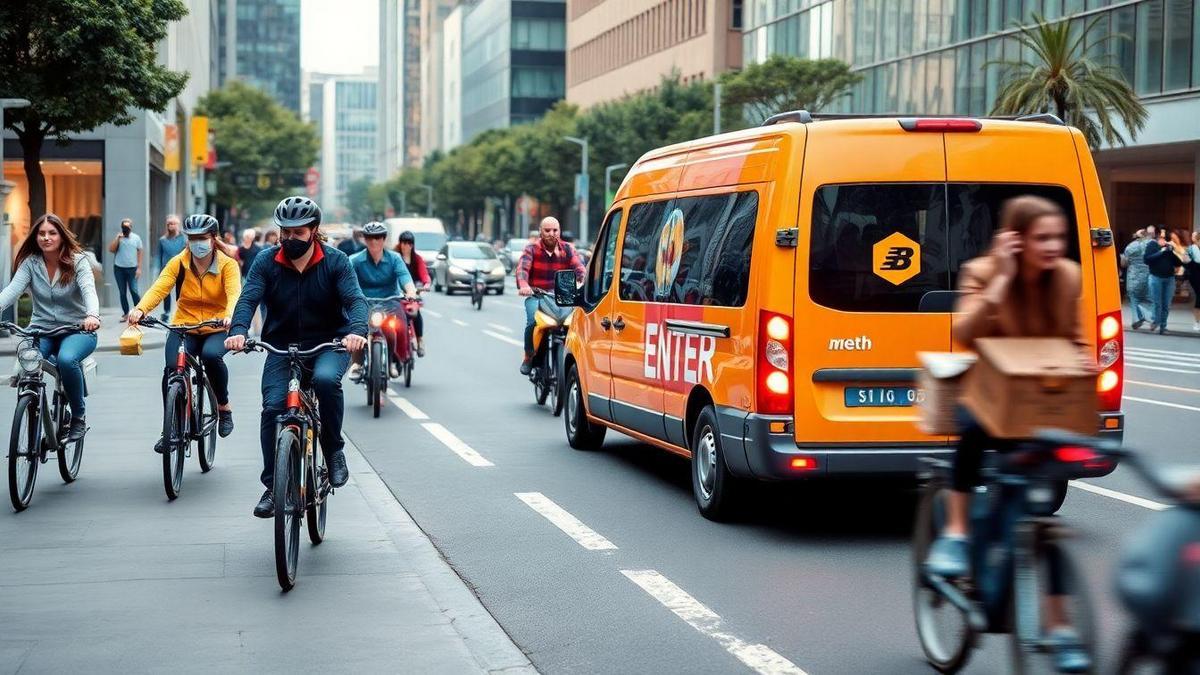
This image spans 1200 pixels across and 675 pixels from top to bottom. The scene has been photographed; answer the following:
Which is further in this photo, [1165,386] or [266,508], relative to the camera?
[1165,386]

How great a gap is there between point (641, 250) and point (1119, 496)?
3279 mm

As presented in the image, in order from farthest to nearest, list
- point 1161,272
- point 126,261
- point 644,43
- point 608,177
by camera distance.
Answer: point 644,43 < point 608,177 < point 1161,272 < point 126,261

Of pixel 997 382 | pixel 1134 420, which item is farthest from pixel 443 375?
pixel 997 382

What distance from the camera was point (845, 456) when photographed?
840 cm

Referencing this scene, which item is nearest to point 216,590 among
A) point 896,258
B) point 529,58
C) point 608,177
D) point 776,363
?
point 776,363

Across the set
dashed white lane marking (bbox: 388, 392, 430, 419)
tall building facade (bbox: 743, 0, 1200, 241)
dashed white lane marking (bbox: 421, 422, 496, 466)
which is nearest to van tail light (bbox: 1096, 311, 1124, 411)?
dashed white lane marking (bbox: 421, 422, 496, 466)

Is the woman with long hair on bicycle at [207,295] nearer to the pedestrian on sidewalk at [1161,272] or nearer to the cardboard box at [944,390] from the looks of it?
the cardboard box at [944,390]

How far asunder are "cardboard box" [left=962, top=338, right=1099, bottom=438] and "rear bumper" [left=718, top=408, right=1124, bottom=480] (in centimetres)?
322

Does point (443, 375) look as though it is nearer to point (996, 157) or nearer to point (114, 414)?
point (114, 414)

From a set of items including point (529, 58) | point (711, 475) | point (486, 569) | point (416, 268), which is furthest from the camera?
point (529, 58)

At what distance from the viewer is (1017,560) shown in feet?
16.5

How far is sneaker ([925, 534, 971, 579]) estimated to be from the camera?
215 inches

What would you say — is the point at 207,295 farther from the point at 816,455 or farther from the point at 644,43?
the point at 644,43

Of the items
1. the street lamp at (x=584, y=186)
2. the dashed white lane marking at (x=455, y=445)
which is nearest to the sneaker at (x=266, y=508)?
the dashed white lane marking at (x=455, y=445)
